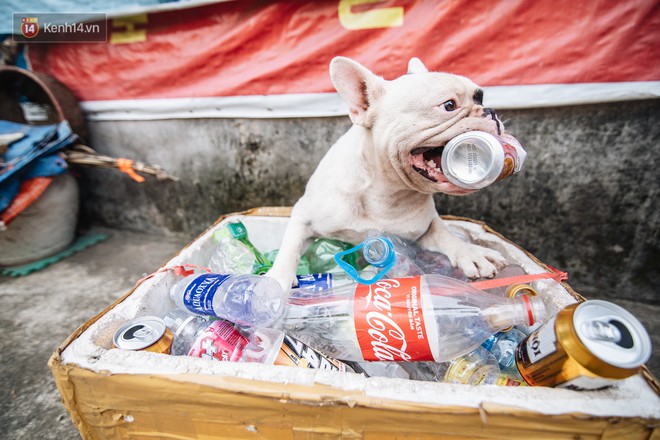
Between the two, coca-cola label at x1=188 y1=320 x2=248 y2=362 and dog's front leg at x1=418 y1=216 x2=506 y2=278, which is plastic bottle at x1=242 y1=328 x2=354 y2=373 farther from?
dog's front leg at x1=418 y1=216 x2=506 y2=278

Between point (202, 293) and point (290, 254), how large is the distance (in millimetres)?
405

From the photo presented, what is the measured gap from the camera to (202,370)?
0.85m

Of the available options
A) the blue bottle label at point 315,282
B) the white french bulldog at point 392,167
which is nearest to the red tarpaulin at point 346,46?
the white french bulldog at point 392,167

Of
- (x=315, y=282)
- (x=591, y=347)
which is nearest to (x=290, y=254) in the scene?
(x=315, y=282)

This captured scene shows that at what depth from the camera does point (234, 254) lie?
5.36 feet

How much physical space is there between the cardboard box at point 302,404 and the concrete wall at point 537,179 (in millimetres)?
1641

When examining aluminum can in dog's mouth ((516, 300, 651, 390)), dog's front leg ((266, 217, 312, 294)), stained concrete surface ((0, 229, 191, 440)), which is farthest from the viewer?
stained concrete surface ((0, 229, 191, 440))

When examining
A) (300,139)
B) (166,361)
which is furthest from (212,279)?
(300,139)

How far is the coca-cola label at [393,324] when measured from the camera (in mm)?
942

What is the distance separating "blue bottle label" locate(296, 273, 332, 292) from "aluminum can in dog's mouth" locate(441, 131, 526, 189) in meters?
0.62

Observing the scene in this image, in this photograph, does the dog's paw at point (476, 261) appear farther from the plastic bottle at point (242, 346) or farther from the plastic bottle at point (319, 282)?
the plastic bottle at point (242, 346)

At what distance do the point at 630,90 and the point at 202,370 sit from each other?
2416 millimetres

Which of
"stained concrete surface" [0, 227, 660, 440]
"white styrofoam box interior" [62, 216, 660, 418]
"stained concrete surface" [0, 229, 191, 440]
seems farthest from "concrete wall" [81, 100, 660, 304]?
"white styrofoam box interior" [62, 216, 660, 418]

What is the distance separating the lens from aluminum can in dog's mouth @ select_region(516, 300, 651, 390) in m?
0.70
